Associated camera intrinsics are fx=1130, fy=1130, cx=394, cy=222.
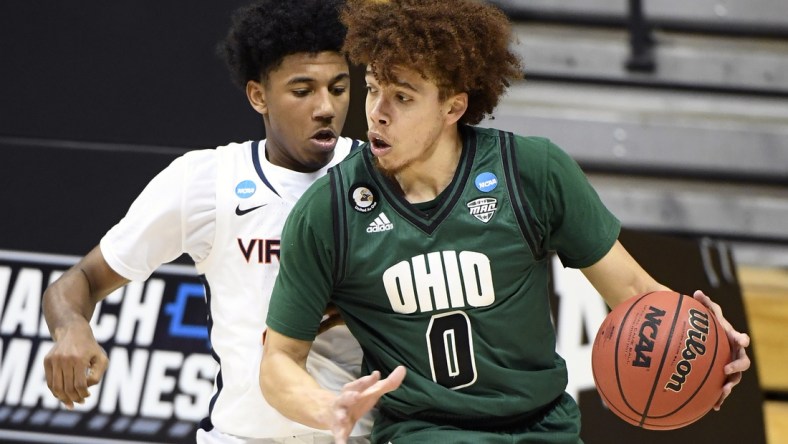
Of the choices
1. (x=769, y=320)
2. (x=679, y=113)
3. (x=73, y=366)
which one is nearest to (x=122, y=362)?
(x=73, y=366)

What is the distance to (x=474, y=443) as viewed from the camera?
2.61 meters

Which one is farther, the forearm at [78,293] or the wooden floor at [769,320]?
the wooden floor at [769,320]

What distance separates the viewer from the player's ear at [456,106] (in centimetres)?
275

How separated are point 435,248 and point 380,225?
14 cm

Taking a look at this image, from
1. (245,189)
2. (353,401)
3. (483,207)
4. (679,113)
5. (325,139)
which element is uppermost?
(679,113)

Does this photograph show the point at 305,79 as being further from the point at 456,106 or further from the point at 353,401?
the point at 353,401

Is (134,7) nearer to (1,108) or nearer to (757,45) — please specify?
(1,108)

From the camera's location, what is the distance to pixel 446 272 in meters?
2.65

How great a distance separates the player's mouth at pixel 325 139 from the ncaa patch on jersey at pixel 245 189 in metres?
0.21

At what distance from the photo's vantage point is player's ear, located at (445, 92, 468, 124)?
2746 mm

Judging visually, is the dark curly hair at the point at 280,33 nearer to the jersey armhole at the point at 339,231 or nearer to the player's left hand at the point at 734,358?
the jersey armhole at the point at 339,231

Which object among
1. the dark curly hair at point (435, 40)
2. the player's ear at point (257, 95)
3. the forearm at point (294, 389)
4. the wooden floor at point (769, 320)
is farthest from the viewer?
the wooden floor at point (769, 320)

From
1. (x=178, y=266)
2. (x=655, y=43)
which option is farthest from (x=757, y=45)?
(x=178, y=266)

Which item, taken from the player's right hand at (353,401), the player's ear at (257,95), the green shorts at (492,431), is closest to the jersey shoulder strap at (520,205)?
the green shorts at (492,431)
